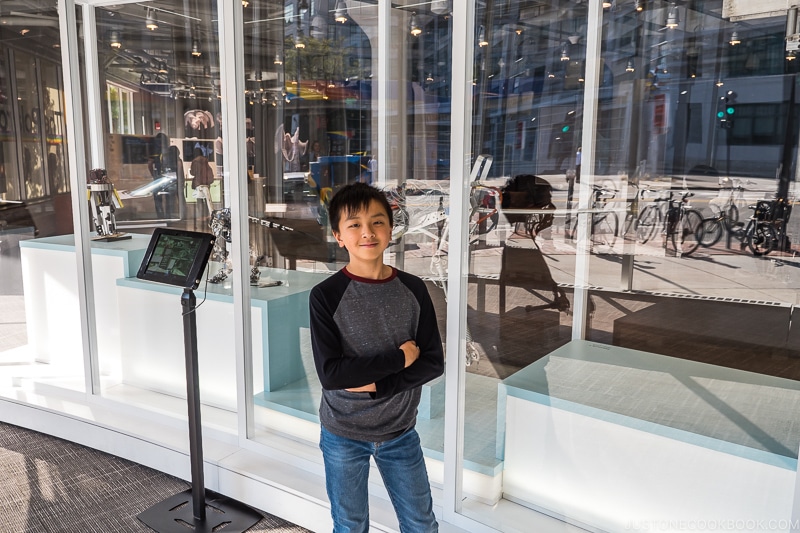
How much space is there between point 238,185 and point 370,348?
1.48 m

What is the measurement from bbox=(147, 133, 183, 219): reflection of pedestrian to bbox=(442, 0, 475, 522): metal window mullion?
1.68 metres

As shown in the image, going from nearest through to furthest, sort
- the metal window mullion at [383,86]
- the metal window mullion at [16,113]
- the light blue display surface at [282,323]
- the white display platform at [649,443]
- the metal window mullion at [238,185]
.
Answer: the white display platform at [649,443], the metal window mullion at [383,86], the metal window mullion at [238,185], the light blue display surface at [282,323], the metal window mullion at [16,113]

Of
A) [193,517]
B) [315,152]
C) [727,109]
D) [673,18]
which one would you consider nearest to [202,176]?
[315,152]

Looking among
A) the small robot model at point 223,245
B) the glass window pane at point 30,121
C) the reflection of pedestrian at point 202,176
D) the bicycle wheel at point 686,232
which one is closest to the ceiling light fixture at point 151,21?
the reflection of pedestrian at point 202,176

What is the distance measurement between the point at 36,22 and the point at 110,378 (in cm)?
210

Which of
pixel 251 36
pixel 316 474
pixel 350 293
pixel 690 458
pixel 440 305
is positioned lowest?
pixel 316 474

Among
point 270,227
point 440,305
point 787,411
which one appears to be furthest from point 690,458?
point 270,227

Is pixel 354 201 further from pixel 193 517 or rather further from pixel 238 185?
pixel 193 517

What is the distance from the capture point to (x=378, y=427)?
2057 millimetres

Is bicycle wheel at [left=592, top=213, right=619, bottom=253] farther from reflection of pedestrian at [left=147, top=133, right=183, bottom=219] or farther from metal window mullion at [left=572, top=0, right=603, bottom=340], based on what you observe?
reflection of pedestrian at [left=147, top=133, right=183, bottom=219]

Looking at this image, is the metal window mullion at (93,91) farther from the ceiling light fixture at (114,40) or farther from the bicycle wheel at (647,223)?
the bicycle wheel at (647,223)

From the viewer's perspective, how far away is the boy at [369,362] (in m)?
2.00

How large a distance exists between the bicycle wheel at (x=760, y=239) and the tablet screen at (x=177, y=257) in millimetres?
1991

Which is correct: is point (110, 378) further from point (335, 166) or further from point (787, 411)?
point (787, 411)
